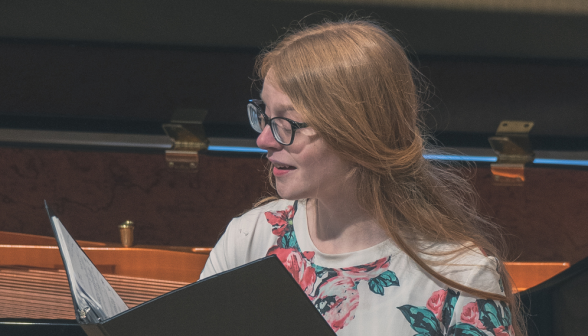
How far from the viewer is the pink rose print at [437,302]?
79 centimetres

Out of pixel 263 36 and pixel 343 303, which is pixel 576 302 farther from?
pixel 263 36

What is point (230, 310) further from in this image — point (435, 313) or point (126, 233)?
point (126, 233)

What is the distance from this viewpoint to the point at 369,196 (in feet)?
2.77

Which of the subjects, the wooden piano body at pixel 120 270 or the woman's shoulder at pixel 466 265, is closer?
the woman's shoulder at pixel 466 265

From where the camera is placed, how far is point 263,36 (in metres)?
1.44

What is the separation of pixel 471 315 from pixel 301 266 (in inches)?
10.3

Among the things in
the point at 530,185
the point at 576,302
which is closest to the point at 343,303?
the point at 576,302

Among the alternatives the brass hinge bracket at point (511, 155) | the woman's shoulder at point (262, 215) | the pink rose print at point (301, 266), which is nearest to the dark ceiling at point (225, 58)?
the brass hinge bracket at point (511, 155)

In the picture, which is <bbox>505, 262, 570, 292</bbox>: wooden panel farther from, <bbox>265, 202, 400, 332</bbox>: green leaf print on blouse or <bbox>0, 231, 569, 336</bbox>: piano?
<bbox>265, 202, 400, 332</bbox>: green leaf print on blouse

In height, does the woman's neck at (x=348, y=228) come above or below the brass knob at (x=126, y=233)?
below

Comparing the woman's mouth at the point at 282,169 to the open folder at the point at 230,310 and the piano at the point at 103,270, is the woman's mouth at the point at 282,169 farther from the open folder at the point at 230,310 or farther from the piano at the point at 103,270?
the piano at the point at 103,270

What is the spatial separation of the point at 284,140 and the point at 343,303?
249mm

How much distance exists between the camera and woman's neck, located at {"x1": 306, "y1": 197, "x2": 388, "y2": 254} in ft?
2.83

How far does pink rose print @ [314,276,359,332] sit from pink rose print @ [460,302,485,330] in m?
0.15
